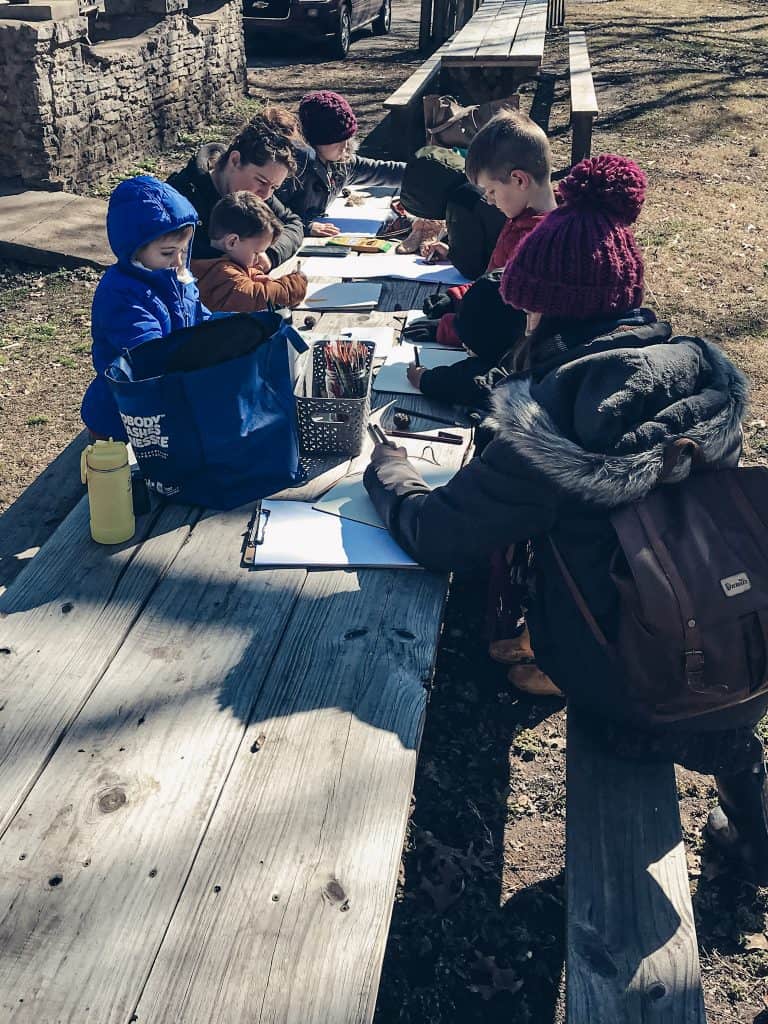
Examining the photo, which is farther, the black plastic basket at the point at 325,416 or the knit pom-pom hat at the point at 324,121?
the knit pom-pom hat at the point at 324,121

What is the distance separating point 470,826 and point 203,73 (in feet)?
28.7

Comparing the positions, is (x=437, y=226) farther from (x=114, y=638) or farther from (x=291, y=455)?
(x=114, y=638)

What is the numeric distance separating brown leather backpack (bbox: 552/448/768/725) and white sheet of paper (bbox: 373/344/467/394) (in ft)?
4.47

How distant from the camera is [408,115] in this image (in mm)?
7680

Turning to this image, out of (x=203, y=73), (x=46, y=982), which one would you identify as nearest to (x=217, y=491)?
(x=46, y=982)

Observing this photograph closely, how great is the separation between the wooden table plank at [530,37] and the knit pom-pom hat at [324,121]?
10.6 ft

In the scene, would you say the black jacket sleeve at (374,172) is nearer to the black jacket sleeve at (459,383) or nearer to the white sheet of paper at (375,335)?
the white sheet of paper at (375,335)

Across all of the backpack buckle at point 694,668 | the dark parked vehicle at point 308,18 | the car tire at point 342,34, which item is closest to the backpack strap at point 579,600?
the backpack buckle at point 694,668

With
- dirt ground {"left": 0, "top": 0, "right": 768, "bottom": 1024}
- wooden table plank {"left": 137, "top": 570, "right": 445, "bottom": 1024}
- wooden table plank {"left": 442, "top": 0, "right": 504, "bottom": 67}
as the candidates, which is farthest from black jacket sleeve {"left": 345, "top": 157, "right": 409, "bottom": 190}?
wooden table plank {"left": 137, "top": 570, "right": 445, "bottom": 1024}

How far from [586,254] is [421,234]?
2558 mm

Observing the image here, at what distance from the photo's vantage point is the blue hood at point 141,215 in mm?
2967

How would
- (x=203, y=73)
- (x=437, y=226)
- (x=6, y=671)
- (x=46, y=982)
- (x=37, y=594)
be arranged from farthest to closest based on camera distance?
(x=203, y=73)
(x=437, y=226)
(x=37, y=594)
(x=6, y=671)
(x=46, y=982)

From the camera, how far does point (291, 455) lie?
2.66m

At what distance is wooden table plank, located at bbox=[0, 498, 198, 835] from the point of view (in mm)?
1855
